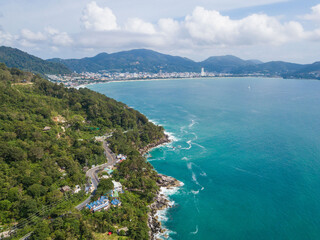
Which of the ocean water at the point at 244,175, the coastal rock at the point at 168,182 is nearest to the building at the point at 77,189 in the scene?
the ocean water at the point at 244,175

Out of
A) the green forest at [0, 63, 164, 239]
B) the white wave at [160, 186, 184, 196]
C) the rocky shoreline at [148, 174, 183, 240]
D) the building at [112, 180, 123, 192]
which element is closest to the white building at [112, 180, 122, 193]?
the building at [112, 180, 123, 192]

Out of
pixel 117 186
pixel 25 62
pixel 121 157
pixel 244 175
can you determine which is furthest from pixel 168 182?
pixel 25 62

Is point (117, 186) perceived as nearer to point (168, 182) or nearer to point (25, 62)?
point (168, 182)

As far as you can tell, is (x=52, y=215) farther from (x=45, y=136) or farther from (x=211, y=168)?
(x=211, y=168)

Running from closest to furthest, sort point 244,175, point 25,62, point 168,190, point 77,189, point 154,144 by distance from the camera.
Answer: point 77,189
point 168,190
point 244,175
point 154,144
point 25,62

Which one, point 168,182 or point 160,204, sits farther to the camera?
point 168,182

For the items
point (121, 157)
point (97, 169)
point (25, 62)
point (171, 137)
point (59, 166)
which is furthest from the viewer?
point (25, 62)

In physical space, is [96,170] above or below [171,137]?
above
